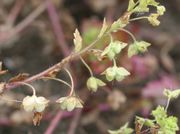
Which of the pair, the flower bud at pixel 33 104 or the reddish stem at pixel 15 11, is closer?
the flower bud at pixel 33 104

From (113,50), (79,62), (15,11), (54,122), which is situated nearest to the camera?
(113,50)

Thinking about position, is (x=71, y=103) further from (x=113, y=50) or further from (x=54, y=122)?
(x=54, y=122)

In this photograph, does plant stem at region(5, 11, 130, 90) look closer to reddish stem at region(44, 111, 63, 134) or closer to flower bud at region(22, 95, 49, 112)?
flower bud at region(22, 95, 49, 112)

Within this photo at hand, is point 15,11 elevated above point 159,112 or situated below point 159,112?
above

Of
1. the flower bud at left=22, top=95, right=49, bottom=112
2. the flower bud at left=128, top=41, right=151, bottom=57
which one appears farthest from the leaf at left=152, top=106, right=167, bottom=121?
the flower bud at left=22, top=95, right=49, bottom=112

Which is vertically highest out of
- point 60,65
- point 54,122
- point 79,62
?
point 60,65

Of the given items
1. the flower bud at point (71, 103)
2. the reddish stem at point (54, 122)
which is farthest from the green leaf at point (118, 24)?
the reddish stem at point (54, 122)

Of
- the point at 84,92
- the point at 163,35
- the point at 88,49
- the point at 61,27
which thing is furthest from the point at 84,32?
the point at 88,49

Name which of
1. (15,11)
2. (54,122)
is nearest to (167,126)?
(54,122)

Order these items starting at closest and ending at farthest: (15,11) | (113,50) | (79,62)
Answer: (113,50), (79,62), (15,11)

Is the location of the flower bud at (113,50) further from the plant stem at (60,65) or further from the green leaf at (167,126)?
the green leaf at (167,126)
